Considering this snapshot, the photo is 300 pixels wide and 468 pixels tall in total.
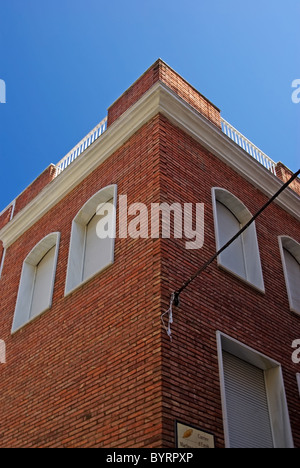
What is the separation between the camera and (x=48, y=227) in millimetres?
13141

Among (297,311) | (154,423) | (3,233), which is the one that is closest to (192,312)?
(154,423)

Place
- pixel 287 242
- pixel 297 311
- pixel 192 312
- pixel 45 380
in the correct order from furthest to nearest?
1. pixel 287 242
2. pixel 297 311
3. pixel 45 380
4. pixel 192 312

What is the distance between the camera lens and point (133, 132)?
38.5 ft

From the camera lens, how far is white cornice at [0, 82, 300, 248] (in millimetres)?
11414

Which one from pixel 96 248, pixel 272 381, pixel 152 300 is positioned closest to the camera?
pixel 152 300

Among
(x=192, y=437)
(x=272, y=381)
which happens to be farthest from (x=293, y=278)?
(x=192, y=437)

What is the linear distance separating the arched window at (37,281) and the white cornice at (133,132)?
1171 mm

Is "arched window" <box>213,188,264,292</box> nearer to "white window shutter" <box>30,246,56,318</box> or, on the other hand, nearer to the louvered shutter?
the louvered shutter

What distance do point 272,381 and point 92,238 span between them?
4.62 metres


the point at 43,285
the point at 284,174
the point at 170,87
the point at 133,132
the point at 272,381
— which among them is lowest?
the point at 272,381

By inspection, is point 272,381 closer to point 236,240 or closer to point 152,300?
point 152,300

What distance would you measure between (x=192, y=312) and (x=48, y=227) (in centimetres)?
550

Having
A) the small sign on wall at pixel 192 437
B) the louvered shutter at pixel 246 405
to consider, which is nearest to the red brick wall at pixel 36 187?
the louvered shutter at pixel 246 405
